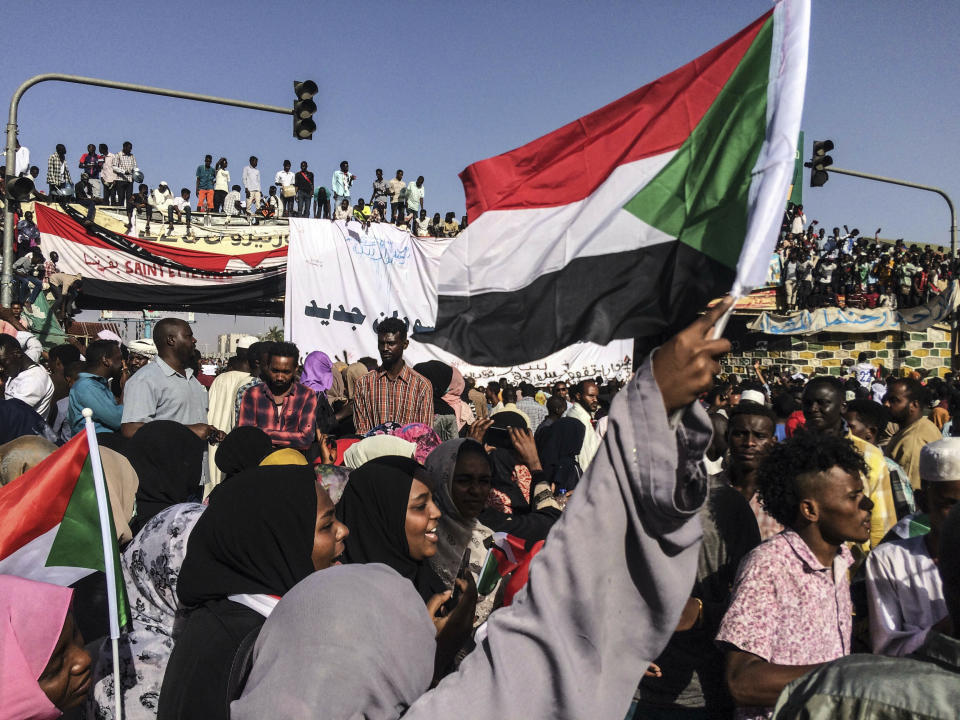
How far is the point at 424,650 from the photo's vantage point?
5.52ft

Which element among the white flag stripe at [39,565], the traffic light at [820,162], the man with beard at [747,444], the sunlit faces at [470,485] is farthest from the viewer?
the traffic light at [820,162]

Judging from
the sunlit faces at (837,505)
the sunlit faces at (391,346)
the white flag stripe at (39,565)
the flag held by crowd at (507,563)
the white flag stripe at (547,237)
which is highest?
the white flag stripe at (547,237)

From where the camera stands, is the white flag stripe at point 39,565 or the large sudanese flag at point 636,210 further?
the white flag stripe at point 39,565

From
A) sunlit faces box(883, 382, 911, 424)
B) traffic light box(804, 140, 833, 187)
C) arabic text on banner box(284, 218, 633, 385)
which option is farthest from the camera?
arabic text on banner box(284, 218, 633, 385)

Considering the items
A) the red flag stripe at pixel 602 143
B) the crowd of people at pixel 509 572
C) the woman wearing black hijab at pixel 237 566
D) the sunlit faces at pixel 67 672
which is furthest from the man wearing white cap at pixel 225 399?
the sunlit faces at pixel 67 672

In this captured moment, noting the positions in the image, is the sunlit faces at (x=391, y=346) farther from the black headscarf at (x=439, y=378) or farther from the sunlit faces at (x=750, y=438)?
the sunlit faces at (x=750, y=438)

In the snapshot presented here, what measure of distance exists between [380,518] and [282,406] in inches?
118

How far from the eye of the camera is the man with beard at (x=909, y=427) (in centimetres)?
528

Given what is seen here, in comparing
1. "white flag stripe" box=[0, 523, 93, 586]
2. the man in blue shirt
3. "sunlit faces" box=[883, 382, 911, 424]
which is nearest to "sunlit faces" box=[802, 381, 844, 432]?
"sunlit faces" box=[883, 382, 911, 424]

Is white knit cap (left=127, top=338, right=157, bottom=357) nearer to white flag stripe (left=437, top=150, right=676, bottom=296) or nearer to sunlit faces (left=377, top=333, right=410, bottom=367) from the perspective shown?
sunlit faces (left=377, top=333, right=410, bottom=367)

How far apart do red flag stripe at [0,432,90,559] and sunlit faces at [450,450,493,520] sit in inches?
59.6

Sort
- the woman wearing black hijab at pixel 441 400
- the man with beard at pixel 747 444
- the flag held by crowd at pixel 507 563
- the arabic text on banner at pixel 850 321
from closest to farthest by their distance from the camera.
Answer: the flag held by crowd at pixel 507 563
the man with beard at pixel 747 444
the woman wearing black hijab at pixel 441 400
the arabic text on banner at pixel 850 321

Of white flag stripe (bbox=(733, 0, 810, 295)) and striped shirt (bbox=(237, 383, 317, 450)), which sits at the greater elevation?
white flag stripe (bbox=(733, 0, 810, 295))

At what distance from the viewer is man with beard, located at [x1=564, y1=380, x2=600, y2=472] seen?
289 inches
